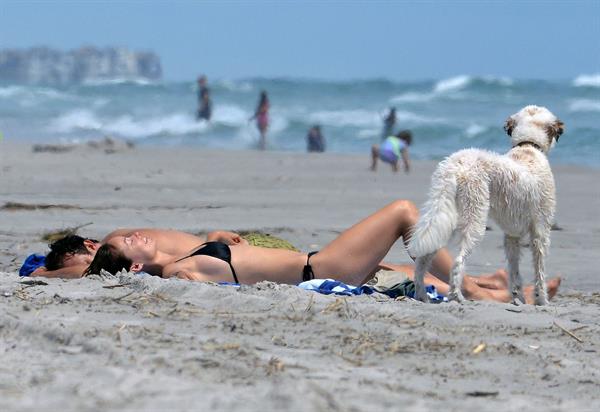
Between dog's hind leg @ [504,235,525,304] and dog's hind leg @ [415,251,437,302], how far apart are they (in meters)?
0.57

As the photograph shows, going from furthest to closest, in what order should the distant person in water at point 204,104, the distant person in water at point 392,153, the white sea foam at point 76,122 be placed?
the white sea foam at point 76,122
the distant person in water at point 204,104
the distant person in water at point 392,153

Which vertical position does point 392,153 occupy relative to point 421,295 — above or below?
below

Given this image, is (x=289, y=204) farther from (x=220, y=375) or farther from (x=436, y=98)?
(x=436, y=98)

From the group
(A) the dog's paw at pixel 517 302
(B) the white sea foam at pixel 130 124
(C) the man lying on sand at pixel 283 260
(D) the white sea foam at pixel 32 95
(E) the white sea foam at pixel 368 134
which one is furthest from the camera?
(D) the white sea foam at pixel 32 95

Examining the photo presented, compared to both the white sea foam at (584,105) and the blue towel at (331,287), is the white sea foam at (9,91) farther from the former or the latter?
the blue towel at (331,287)

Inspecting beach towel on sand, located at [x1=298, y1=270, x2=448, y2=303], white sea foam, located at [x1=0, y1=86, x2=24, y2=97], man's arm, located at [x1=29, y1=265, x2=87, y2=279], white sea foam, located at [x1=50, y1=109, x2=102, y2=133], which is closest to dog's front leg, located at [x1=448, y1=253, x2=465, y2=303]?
beach towel on sand, located at [x1=298, y1=270, x2=448, y2=303]

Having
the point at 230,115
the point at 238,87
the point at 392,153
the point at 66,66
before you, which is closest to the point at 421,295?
the point at 392,153

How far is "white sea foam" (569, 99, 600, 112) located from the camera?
118 feet

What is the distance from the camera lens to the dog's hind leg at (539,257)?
6.15m

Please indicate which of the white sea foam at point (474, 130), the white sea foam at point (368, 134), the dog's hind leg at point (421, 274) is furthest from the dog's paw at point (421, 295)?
the white sea foam at point (474, 130)

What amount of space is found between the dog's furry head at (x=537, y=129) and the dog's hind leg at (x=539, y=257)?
18.4 inches

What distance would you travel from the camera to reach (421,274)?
6055mm

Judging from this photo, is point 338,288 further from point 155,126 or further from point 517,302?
point 155,126

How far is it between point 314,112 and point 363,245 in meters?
30.4
